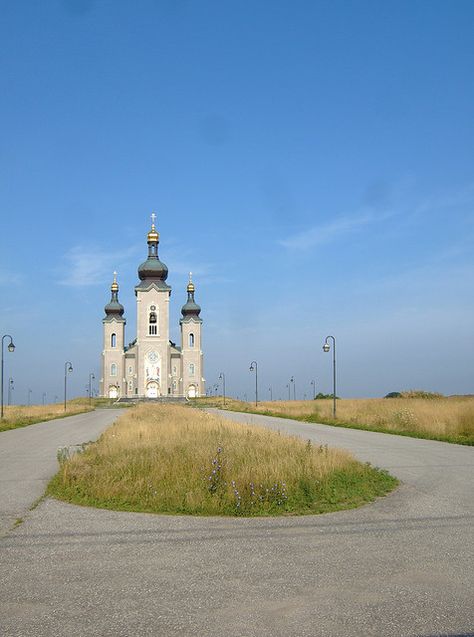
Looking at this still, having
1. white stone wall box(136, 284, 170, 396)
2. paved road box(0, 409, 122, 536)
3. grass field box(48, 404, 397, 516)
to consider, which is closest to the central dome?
white stone wall box(136, 284, 170, 396)

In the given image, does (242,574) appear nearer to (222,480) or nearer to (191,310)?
(222,480)

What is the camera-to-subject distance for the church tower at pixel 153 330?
102688 millimetres

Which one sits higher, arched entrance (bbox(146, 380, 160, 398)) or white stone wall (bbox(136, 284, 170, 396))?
white stone wall (bbox(136, 284, 170, 396))

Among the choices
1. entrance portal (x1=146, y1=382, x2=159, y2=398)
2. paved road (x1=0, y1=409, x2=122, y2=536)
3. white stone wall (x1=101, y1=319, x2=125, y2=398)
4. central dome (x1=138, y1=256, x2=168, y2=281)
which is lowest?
paved road (x1=0, y1=409, x2=122, y2=536)

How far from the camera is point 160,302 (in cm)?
10575

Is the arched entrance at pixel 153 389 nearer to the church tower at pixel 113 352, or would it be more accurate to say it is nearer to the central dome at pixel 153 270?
the church tower at pixel 113 352

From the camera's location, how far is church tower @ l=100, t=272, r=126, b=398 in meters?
107

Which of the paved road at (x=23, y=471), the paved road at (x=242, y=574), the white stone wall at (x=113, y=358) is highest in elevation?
the white stone wall at (x=113, y=358)

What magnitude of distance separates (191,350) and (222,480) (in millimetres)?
99425

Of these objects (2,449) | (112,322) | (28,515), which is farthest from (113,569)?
(112,322)

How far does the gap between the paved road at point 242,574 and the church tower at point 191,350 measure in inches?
3832

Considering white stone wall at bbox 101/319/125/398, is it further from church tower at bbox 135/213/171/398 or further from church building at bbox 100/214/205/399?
church tower at bbox 135/213/171/398

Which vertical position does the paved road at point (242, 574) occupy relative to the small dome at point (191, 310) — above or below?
below

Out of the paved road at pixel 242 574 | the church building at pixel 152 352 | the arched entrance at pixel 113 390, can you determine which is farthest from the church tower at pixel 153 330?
the paved road at pixel 242 574
